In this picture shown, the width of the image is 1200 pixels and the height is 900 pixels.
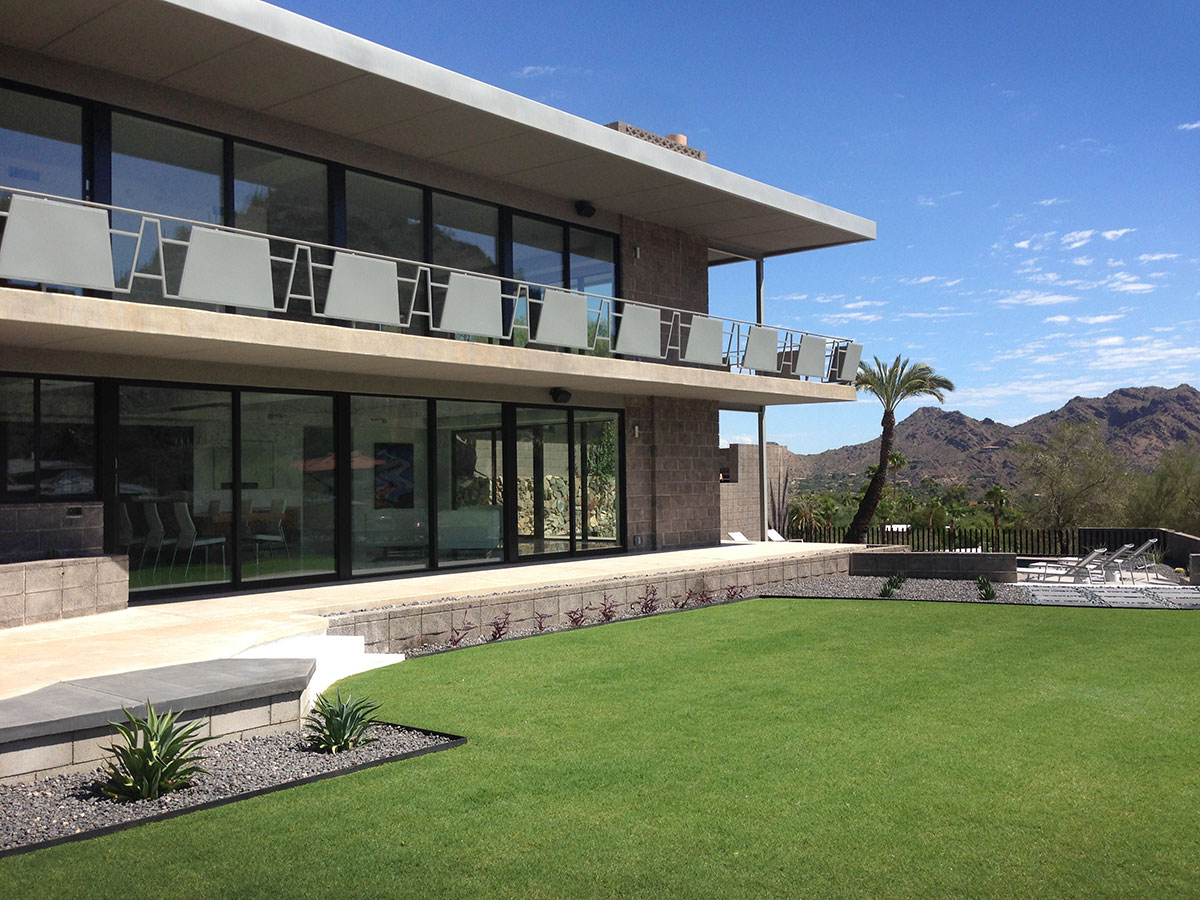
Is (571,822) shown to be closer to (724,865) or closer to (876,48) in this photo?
(724,865)

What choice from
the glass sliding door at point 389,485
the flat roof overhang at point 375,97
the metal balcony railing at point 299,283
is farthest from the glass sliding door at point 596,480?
the flat roof overhang at point 375,97

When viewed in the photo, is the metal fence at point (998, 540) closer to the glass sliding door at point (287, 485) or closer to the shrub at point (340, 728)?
the glass sliding door at point (287, 485)

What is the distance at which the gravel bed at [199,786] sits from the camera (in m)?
5.11

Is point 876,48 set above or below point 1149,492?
above

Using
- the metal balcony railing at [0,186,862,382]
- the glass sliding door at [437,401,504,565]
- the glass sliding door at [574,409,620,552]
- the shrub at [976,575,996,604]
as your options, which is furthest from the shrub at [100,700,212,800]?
the glass sliding door at [574,409,620,552]

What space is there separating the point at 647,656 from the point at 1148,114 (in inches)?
976

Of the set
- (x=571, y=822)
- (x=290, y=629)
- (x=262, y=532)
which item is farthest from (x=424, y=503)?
(x=571, y=822)

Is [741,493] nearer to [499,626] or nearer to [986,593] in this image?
[986,593]

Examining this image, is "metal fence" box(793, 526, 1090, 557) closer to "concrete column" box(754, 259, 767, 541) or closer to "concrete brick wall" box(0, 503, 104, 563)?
"concrete column" box(754, 259, 767, 541)

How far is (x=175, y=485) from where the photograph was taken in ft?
41.2

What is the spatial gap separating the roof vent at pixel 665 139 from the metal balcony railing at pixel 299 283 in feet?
10.3

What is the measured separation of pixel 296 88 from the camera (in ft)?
41.5

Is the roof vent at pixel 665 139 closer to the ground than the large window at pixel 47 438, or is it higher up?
higher up

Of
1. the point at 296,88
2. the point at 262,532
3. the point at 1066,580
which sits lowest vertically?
the point at 1066,580
